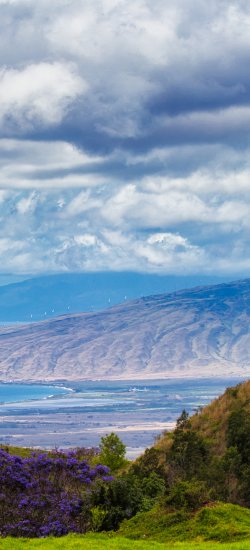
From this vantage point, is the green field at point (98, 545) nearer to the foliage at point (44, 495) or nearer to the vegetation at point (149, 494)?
the vegetation at point (149, 494)

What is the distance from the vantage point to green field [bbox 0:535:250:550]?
32.5m

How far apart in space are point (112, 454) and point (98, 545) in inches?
1073

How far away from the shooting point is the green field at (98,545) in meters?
32.5

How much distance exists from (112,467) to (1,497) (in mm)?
18636

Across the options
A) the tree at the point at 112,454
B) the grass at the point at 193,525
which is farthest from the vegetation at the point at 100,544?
the tree at the point at 112,454

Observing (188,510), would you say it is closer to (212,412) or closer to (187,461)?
(187,461)

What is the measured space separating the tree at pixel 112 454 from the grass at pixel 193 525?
20.6 m

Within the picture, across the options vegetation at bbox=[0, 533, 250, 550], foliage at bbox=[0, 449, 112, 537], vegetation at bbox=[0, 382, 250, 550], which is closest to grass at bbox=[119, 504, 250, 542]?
vegetation at bbox=[0, 382, 250, 550]

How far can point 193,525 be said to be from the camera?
120 ft

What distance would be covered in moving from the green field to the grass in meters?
1.14

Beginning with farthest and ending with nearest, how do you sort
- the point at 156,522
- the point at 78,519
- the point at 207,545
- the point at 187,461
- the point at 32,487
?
the point at 187,461 → the point at 32,487 → the point at 78,519 → the point at 156,522 → the point at 207,545

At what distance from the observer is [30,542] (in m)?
34.8

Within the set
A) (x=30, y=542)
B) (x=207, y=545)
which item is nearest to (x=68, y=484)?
(x=30, y=542)

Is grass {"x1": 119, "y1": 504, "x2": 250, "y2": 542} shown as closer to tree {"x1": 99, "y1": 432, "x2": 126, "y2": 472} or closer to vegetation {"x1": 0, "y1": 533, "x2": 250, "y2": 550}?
vegetation {"x1": 0, "y1": 533, "x2": 250, "y2": 550}
